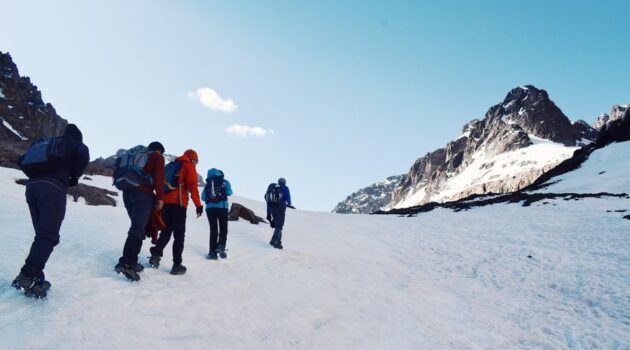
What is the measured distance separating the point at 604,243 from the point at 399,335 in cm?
1064

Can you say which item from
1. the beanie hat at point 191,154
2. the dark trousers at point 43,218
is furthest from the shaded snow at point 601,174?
the dark trousers at point 43,218

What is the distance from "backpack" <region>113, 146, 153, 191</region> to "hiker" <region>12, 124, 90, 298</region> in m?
1.05

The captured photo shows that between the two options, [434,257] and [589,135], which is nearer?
[434,257]

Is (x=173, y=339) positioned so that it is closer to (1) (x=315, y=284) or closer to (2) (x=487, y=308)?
(1) (x=315, y=284)

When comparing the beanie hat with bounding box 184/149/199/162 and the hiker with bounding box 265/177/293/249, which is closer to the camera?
the beanie hat with bounding box 184/149/199/162

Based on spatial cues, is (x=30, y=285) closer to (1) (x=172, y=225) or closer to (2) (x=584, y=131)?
(1) (x=172, y=225)

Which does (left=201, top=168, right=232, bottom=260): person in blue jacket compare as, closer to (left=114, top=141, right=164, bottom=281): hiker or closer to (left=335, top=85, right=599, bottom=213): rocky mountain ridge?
(left=114, top=141, right=164, bottom=281): hiker

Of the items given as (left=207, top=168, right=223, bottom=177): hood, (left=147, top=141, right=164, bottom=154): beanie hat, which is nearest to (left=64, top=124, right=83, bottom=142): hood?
(left=147, top=141, right=164, bottom=154): beanie hat

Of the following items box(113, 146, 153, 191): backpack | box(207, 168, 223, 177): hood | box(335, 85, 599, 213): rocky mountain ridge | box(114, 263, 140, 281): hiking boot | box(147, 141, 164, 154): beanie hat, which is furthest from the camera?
box(335, 85, 599, 213): rocky mountain ridge

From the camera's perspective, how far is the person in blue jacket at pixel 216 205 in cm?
976

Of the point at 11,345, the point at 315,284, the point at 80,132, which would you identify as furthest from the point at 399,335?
the point at 80,132

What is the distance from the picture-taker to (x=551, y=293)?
369 inches

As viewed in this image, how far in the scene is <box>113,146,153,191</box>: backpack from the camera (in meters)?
6.69

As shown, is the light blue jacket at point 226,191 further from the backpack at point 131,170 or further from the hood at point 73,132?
the hood at point 73,132
